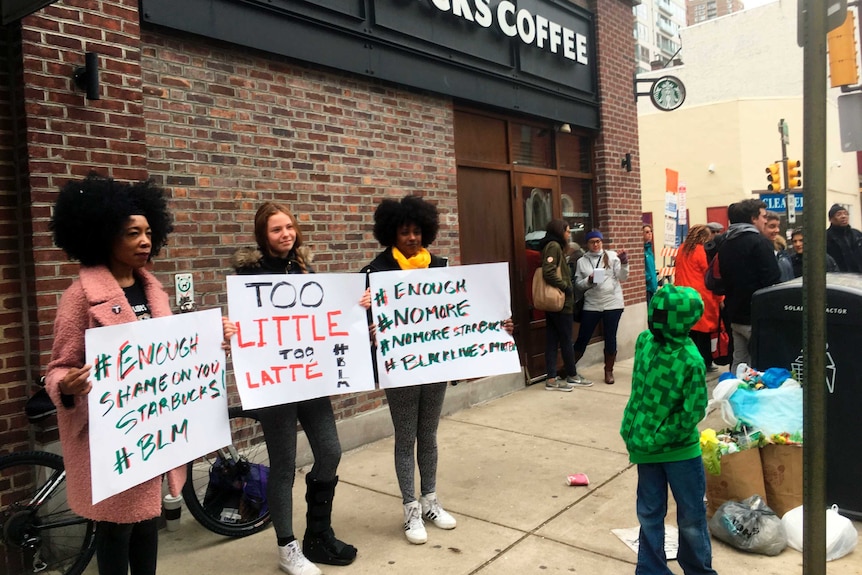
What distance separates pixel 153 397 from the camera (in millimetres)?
2562

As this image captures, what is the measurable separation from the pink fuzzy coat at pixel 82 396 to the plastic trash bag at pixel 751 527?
275 centimetres

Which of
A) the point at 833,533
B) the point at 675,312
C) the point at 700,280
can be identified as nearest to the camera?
the point at 675,312

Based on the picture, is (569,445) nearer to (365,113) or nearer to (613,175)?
(365,113)

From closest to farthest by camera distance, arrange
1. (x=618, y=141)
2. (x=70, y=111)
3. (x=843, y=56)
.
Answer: (x=70, y=111) < (x=843, y=56) < (x=618, y=141)

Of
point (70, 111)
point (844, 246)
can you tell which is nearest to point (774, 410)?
point (70, 111)

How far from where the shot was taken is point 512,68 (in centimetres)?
719

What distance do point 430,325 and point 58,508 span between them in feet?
6.97

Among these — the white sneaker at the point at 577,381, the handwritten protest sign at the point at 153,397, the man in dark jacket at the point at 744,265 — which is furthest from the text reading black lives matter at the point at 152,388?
the white sneaker at the point at 577,381

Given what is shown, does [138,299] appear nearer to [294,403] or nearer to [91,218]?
[91,218]

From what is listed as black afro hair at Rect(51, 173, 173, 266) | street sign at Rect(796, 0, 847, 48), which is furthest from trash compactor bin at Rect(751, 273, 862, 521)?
black afro hair at Rect(51, 173, 173, 266)

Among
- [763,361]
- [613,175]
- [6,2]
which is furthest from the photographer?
[613,175]

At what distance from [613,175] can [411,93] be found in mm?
3820

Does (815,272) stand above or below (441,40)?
below

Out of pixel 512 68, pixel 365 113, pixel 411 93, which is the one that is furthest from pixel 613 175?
pixel 365 113
